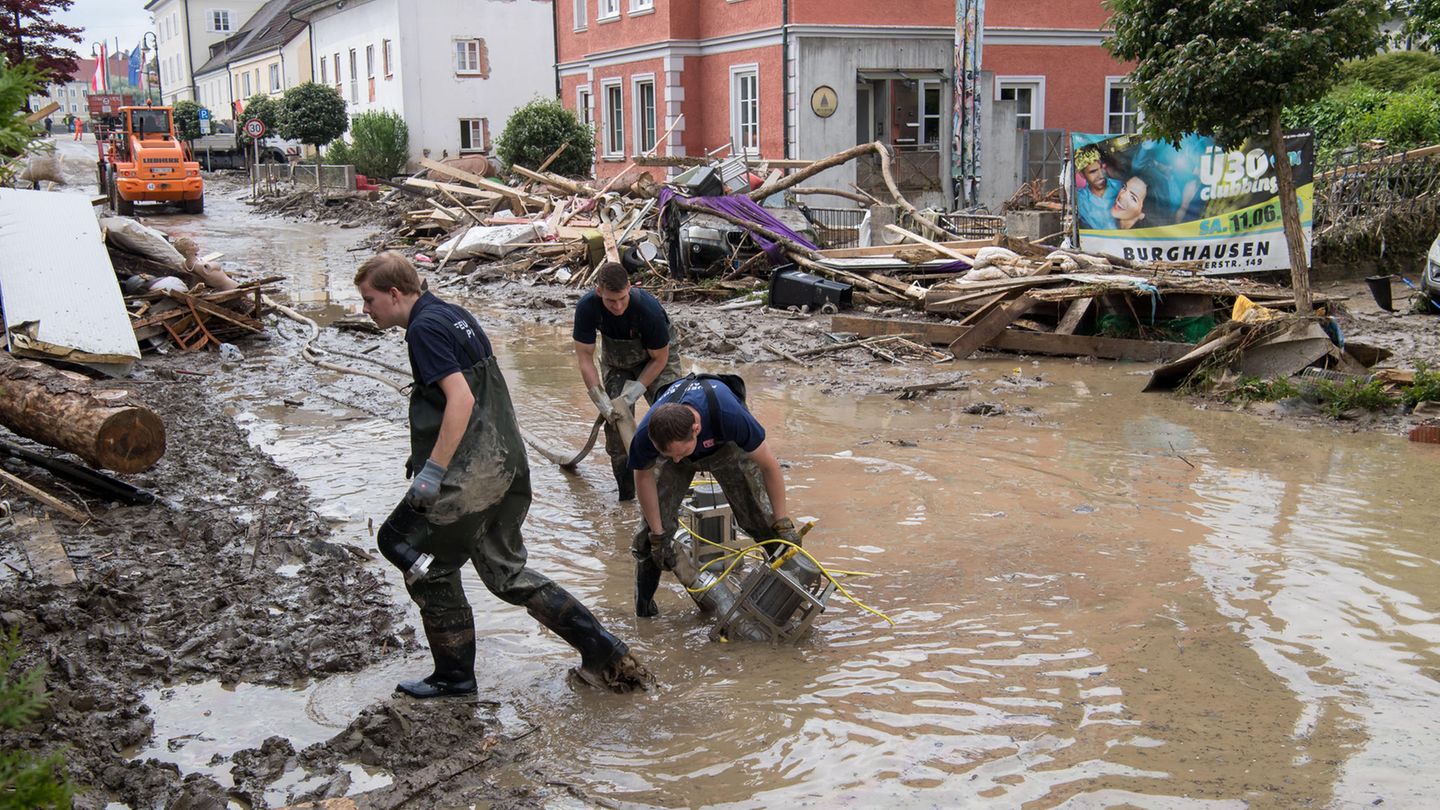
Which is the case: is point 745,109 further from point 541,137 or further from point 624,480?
point 624,480

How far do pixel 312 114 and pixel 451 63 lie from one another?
5.90 m

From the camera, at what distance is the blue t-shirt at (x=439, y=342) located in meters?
4.26

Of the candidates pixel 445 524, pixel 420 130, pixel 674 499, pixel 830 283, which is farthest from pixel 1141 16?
pixel 420 130

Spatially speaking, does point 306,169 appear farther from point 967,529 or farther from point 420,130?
point 967,529

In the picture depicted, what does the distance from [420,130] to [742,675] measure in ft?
130

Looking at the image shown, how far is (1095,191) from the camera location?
1502 cm

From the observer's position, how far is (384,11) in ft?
137

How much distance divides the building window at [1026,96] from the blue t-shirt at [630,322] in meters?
20.8

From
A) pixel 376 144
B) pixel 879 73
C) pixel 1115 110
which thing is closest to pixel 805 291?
pixel 879 73

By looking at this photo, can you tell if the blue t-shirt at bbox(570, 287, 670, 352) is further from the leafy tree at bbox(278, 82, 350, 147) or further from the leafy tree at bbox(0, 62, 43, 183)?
the leafy tree at bbox(278, 82, 350, 147)

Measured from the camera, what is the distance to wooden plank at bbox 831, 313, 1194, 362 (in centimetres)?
1184

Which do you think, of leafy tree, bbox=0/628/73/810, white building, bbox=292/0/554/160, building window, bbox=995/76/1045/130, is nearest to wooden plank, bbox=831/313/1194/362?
leafy tree, bbox=0/628/73/810

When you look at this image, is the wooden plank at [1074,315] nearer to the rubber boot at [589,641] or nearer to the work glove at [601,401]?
the work glove at [601,401]

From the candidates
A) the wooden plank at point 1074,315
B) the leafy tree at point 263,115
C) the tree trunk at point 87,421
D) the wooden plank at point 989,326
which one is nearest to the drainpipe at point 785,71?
the wooden plank at point 989,326
